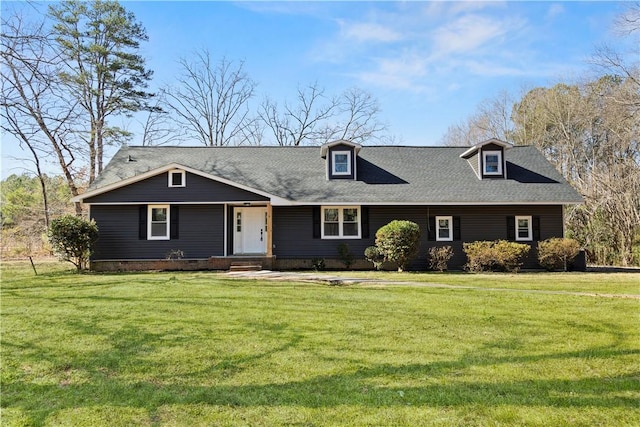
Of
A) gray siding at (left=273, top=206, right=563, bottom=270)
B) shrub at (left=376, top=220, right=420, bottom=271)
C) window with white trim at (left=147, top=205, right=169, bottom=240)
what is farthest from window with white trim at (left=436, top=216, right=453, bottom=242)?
window with white trim at (left=147, top=205, right=169, bottom=240)

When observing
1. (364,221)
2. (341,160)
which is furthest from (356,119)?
(364,221)

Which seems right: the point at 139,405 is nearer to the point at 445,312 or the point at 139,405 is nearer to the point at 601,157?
the point at 445,312

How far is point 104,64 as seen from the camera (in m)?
23.4

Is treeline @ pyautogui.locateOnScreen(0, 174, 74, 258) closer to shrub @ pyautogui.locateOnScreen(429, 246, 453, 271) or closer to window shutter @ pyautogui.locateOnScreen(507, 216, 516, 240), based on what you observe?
shrub @ pyautogui.locateOnScreen(429, 246, 453, 271)

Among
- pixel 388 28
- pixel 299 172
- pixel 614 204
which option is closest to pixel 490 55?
pixel 388 28

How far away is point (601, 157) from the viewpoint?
22.6 m

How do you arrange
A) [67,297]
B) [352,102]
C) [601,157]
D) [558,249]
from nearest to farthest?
[67,297], [558,249], [601,157], [352,102]

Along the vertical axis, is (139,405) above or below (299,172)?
below

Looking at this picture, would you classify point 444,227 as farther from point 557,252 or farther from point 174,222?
point 174,222

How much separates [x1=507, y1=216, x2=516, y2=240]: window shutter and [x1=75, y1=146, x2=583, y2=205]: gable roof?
845 millimetres

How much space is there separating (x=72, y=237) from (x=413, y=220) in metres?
12.6

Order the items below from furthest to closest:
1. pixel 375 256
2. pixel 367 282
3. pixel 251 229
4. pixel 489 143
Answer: pixel 489 143, pixel 251 229, pixel 375 256, pixel 367 282

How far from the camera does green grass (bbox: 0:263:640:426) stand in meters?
3.12

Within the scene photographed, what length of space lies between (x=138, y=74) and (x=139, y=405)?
85.7 feet
